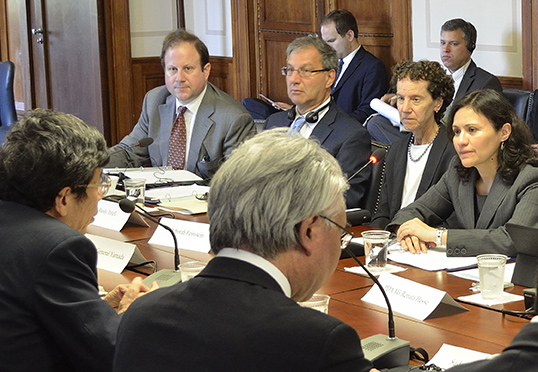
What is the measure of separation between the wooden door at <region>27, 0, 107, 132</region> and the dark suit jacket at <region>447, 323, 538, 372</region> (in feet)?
20.8

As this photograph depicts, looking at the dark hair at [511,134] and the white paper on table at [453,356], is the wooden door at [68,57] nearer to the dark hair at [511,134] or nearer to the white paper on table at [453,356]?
the dark hair at [511,134]

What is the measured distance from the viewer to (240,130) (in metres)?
4.12

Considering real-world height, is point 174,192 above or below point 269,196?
below

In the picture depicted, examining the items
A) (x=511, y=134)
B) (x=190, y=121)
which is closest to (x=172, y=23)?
(x=190, y=121)

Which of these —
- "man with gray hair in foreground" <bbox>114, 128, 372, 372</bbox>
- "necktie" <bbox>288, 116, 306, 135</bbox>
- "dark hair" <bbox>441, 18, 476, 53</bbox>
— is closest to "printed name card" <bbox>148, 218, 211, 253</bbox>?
"necktie" <bbox>288, 116, 306, 135</bbox>

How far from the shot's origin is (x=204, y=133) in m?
4.13

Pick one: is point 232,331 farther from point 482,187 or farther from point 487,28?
point 487,28

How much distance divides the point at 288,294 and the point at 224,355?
7.8 inches

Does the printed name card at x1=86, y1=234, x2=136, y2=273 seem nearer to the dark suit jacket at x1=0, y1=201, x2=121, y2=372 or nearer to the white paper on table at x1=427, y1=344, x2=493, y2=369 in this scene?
the dark suit jacket at x1=0, y1=201, x2=121, y2=372

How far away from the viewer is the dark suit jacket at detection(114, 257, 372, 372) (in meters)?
1.07

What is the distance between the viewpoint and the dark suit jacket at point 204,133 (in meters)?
4.11

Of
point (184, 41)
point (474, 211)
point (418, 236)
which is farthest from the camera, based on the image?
point (184, 41)

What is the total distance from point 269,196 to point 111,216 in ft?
6.56

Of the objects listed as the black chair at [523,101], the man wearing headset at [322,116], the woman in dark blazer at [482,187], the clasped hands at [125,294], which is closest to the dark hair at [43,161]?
the clasped hands at [125,294]
